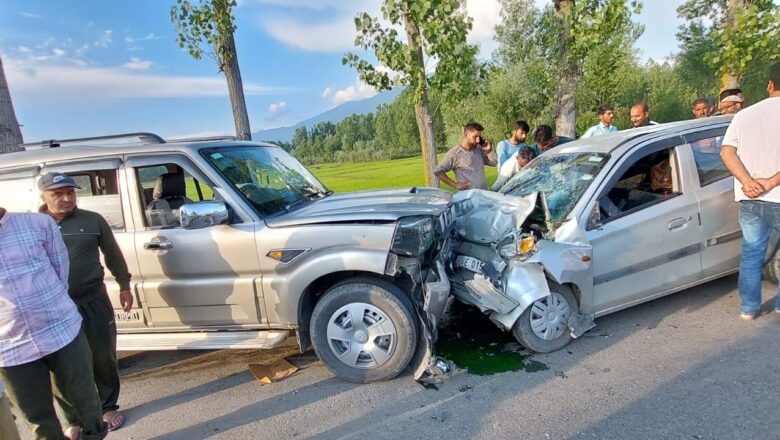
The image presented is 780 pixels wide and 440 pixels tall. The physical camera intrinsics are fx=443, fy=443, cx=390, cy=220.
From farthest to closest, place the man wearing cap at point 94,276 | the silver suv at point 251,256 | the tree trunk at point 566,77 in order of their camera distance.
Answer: the tree trunk at point 566,77 → the silver suv at point 251,256 → the man wearing cap at point 94,276

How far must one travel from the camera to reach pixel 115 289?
12.1 feet

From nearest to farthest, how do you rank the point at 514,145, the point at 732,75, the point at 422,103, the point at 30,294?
the point at 30,294
the point at 514,145
the point at 422,103
the point at 732,75

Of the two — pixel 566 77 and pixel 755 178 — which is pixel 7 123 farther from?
pixel 566 77

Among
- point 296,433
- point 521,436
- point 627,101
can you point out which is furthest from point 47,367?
point 627,101

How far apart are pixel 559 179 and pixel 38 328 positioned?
4.07 m

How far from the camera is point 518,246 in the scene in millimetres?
3529

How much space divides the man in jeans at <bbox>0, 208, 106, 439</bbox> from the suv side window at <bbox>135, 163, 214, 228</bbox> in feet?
3.45

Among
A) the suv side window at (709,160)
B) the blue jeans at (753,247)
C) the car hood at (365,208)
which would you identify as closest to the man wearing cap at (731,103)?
the suv side window at (709,160)

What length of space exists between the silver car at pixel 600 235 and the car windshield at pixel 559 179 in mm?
13

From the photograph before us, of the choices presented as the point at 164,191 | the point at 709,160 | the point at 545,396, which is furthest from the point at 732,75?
the point at 164,191

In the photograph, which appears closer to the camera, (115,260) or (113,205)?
(115,260)

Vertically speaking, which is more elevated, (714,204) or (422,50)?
(422,50)

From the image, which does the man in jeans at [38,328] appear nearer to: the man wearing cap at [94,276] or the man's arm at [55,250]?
the man's arm at [55,250]

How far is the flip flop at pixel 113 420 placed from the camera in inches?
126
